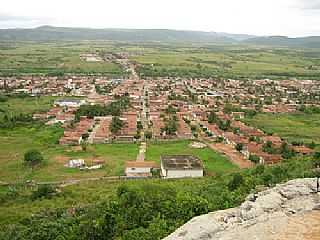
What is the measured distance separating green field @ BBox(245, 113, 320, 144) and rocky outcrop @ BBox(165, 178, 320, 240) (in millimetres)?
28777

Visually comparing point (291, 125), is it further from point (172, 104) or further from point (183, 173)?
point (183, 173)

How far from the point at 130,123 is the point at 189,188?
22.3m

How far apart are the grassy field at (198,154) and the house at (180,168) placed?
41.0 inches

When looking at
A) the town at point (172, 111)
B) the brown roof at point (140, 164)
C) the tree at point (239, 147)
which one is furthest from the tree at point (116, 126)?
the tree at point (239, 147)

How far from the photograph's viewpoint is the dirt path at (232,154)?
3406 cm

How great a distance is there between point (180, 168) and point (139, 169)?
2.76 metres

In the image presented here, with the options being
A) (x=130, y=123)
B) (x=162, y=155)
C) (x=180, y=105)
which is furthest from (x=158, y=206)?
(x=180, y=105)

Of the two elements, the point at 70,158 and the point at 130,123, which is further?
the point at 130,123

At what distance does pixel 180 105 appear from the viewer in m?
61.7

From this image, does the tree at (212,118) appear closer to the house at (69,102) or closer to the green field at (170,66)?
the house at (69,102)

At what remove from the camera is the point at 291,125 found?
51000 millimetres

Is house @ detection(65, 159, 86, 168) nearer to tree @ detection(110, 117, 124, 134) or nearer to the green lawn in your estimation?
the green lawn

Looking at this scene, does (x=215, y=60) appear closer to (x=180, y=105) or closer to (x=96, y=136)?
(x=180, y=105)

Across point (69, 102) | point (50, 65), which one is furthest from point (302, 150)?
point (50, 65)
